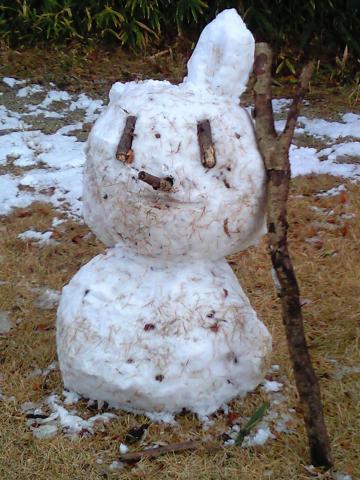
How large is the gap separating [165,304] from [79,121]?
3.49 metres

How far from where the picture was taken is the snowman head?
2.34 metres

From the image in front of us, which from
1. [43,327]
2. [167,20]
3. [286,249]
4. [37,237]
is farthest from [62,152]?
[286,249]

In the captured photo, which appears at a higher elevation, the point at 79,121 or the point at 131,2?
the point at 131,2

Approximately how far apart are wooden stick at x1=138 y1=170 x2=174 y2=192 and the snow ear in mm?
428

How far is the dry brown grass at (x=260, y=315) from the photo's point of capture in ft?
7.95

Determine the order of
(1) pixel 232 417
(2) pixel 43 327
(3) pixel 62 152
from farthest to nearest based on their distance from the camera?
(3) pixel 62 152, (2) pixel 43 327, (1) pixel 232 417

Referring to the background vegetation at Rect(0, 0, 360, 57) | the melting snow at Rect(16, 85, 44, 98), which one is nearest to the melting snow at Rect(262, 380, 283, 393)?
the melting snow at Rect(16, 85, 44, 98)

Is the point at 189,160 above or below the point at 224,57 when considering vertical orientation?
below

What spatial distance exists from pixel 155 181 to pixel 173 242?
27 centimetres

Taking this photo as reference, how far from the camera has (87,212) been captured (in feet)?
8.40

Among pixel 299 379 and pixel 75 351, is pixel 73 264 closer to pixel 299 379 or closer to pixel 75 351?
pixel 75 351

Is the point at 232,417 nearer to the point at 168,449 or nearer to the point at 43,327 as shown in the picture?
the point at 168,449

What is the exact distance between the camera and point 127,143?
2.33 metres

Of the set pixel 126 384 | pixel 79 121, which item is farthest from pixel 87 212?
pixel 79 121
